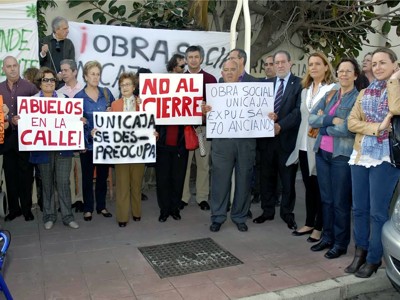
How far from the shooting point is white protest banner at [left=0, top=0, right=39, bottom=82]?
6195 mm

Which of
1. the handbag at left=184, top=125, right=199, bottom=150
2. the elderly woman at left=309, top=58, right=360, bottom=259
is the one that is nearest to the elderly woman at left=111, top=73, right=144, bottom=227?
the handbag at left=184, top=125, right=199, bottom=150

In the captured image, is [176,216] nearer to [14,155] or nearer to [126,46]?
[14,155]

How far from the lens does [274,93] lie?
5.59m

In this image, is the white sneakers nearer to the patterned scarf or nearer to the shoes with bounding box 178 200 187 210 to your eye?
the shoes with bounding box 178 200 187 210

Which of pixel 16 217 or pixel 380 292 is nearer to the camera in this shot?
pixel 380 292

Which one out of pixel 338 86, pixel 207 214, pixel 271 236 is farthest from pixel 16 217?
pixel 338 86

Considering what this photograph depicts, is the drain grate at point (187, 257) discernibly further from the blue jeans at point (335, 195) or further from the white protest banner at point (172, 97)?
the white protest banner at point (172, 97)

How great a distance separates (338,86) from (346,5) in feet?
13.4

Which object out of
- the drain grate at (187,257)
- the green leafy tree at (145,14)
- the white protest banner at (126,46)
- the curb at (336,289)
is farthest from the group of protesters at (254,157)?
the green leafy tree at (145,14)

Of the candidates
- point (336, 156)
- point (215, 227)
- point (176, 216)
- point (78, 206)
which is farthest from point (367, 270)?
point (78, 206)

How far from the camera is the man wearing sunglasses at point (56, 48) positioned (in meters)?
6.30

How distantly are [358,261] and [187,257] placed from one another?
5.53 ft

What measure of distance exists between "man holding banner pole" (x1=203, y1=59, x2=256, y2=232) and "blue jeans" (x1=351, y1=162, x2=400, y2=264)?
4.86 ft

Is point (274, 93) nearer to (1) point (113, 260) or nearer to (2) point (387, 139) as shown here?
(2) point (387, 139)
